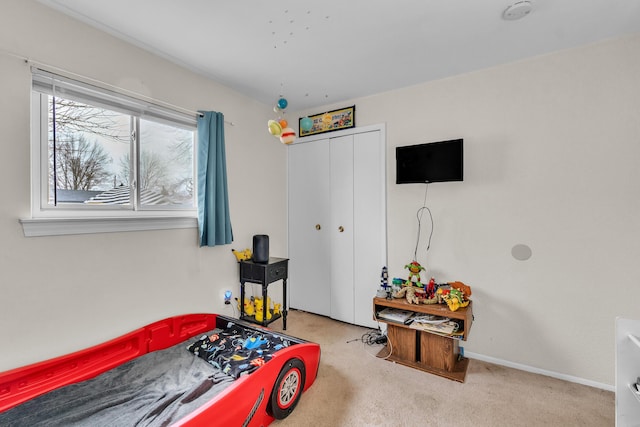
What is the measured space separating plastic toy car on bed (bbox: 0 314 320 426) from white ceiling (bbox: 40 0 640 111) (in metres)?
2.05

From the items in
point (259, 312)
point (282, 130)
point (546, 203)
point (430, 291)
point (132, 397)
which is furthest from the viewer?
point (259, 312)

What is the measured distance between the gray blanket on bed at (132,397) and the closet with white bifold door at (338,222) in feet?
5.39

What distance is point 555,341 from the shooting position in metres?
2.11

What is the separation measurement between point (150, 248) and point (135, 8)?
5.08 feet

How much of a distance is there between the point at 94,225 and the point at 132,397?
3.47 feet

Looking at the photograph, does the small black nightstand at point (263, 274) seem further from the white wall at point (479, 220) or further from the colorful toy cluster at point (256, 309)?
the white wall at point (479, 220)

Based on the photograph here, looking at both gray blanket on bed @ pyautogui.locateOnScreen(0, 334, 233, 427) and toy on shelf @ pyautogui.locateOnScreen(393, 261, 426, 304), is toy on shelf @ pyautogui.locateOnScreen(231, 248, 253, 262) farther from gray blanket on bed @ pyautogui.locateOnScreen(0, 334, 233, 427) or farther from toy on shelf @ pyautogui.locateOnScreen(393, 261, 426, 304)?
toy on shelf @ pyautogui.locateOnScreen(393, 261, 426, 304)

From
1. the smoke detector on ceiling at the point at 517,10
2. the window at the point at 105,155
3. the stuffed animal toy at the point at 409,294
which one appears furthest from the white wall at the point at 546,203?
the window at the point at 105,155

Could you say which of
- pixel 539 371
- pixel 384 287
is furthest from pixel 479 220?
pixel 539 371

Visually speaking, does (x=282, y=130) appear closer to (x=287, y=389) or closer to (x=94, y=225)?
(x=94, y=225)

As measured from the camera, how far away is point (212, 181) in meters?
2.40

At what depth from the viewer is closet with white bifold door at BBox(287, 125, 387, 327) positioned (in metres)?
2.90

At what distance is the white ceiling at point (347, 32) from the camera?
1627 millimetres

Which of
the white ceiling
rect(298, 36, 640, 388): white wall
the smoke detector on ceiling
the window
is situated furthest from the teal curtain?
the smoke detector on ceiling
